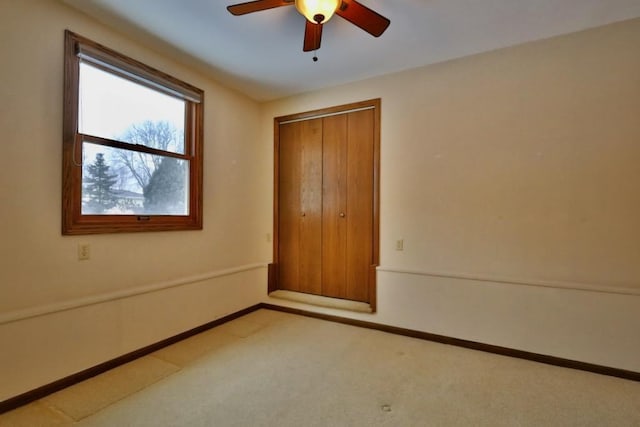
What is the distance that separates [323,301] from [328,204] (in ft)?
3.60

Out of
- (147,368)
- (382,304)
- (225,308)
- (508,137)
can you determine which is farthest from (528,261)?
(147,368)

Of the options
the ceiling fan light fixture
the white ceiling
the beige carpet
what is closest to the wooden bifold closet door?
the white ceiling

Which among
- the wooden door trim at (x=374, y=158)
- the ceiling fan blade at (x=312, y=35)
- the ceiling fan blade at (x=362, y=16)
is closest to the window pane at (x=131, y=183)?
the wooden door trim at (x=374, y=158)

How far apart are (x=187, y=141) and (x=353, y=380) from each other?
8.43ft

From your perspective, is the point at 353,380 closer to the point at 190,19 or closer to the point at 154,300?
the point at 154,300

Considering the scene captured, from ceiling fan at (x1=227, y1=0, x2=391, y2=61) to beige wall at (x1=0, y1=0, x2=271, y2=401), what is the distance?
1.30 m

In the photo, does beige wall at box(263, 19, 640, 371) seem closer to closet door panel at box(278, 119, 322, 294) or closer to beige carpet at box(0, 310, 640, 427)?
beige carpet at box(0, 310, 640, 427)

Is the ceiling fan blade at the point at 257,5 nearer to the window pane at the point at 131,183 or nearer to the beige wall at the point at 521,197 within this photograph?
the window pane at the point at 131,183

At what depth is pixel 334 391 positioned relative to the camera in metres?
1.96

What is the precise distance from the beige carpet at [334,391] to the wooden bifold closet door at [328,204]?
33.3 inches

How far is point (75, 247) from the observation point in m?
2.05

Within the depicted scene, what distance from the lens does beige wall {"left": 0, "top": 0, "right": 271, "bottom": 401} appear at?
1772mm

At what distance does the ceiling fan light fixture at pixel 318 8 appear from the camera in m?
1.60

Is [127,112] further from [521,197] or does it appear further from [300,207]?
[521,197]
